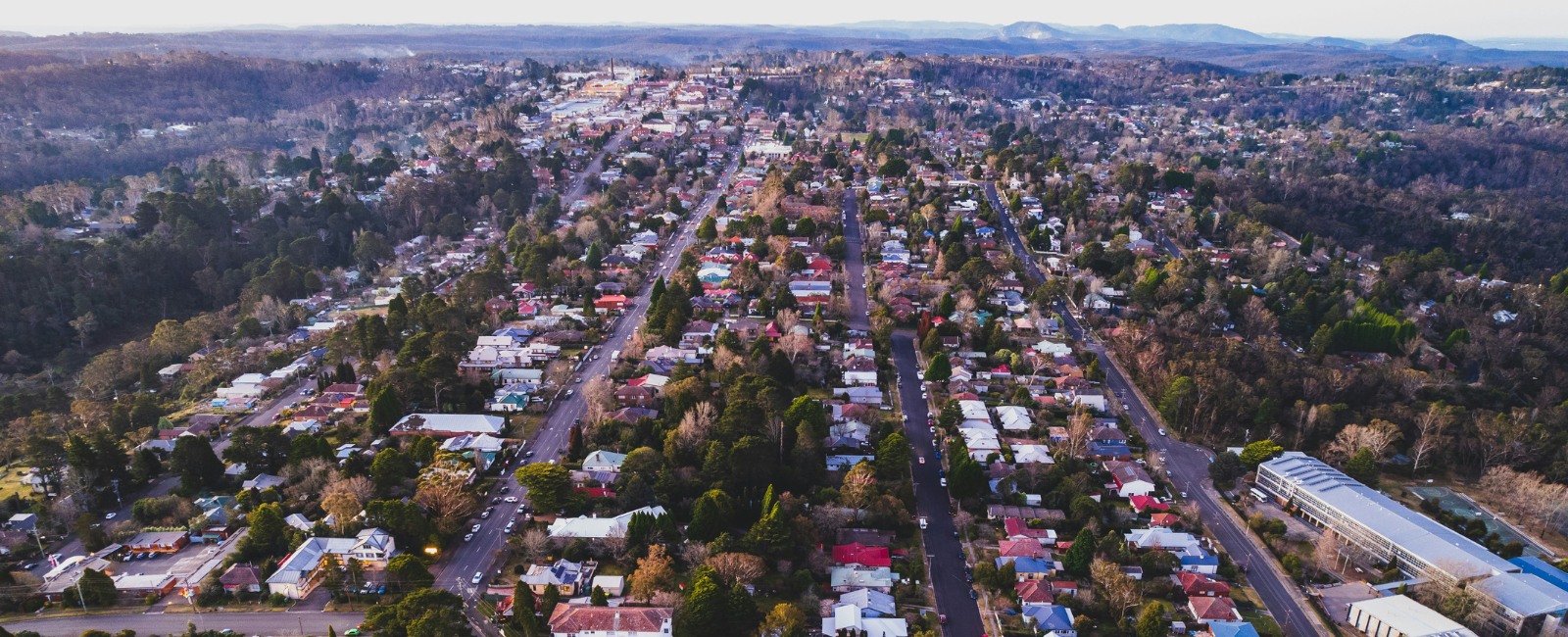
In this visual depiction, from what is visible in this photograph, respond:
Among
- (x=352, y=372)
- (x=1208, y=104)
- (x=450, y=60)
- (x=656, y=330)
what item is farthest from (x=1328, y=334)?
(x=450, y=60)

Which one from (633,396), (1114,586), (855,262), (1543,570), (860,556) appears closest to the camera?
(1114,586)

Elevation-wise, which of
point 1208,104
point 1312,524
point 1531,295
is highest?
point 1208,104

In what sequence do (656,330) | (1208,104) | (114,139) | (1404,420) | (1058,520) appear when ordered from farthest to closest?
(1208,104), (114,139), (656,330), (1404,420), (1058,520)

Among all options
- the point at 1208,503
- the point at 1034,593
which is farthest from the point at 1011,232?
the point at 1034,593

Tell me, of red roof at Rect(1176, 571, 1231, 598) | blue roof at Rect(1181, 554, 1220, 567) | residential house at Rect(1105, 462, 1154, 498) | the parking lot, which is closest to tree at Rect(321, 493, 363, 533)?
the parking lot

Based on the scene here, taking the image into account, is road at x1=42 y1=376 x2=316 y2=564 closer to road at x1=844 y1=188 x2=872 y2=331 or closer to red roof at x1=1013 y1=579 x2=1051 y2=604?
road at x1=844 y1=188 x2=872 y2=331

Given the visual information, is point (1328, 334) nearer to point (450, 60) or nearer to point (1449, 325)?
point (1449, 325)

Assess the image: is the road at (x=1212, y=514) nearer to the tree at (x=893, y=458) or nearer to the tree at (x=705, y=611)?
the tree at (x=893, y=458)

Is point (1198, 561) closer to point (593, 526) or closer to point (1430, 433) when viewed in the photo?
point (1430, 433)
